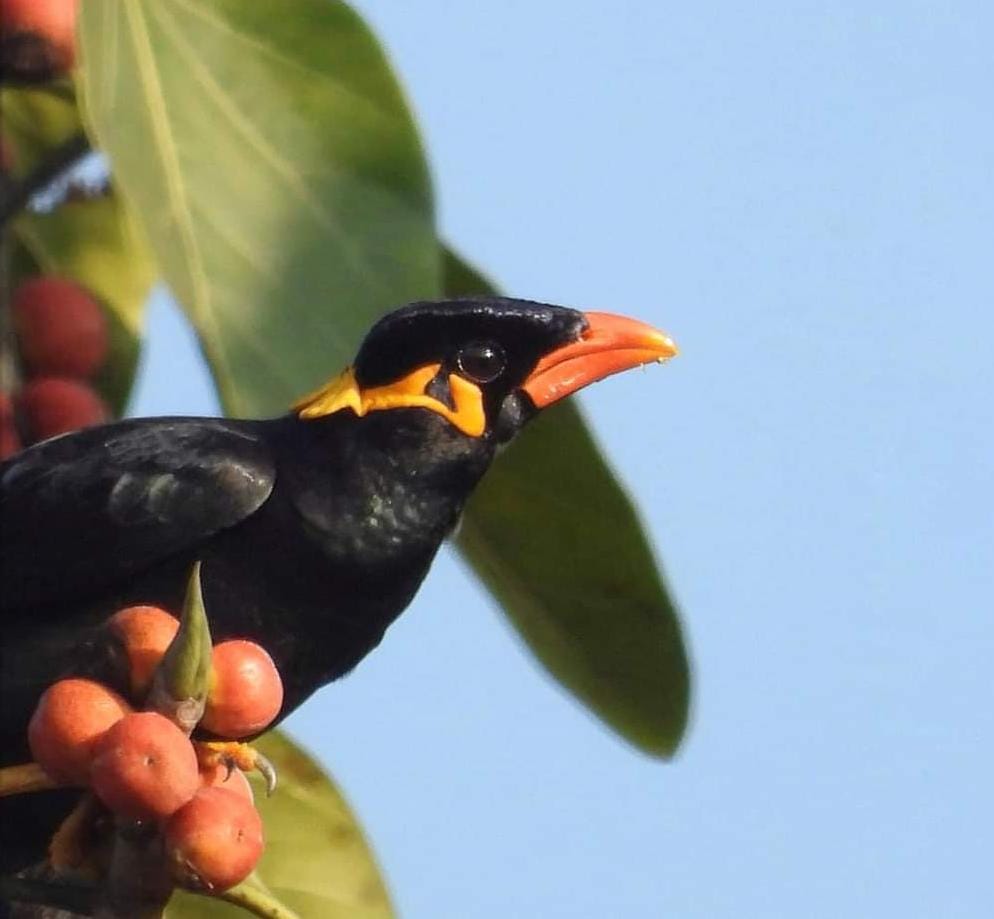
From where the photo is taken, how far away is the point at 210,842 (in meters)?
1.93

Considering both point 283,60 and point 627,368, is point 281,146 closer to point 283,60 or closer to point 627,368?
point 283,60

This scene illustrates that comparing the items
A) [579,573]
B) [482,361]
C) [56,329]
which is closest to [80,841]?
[482,361]

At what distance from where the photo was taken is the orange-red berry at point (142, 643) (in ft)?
6.63

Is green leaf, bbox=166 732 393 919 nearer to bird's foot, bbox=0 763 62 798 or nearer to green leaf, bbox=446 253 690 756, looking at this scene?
green leaf, bbox=446 253 690 756

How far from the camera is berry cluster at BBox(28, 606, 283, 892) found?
1.93 m

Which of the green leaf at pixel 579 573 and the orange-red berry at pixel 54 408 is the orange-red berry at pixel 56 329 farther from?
the green leaf at pixel 579 573

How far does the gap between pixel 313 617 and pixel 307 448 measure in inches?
10.1

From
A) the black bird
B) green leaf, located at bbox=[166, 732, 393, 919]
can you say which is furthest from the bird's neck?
green leaf, located at bbox=[166, 732, 393, 919]

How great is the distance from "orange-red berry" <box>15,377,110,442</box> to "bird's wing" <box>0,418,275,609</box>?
120 millimetres

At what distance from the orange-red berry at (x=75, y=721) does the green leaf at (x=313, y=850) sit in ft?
3.02

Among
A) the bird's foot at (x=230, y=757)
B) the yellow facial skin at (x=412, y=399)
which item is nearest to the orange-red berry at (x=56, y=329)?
the yellow facial skin at (x=412, y=399)

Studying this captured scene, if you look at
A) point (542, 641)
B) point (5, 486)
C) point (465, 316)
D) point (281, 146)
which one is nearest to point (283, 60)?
point (281, 146)

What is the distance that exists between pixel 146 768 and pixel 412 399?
1251 millimetres

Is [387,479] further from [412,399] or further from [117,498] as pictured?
[117,498]
